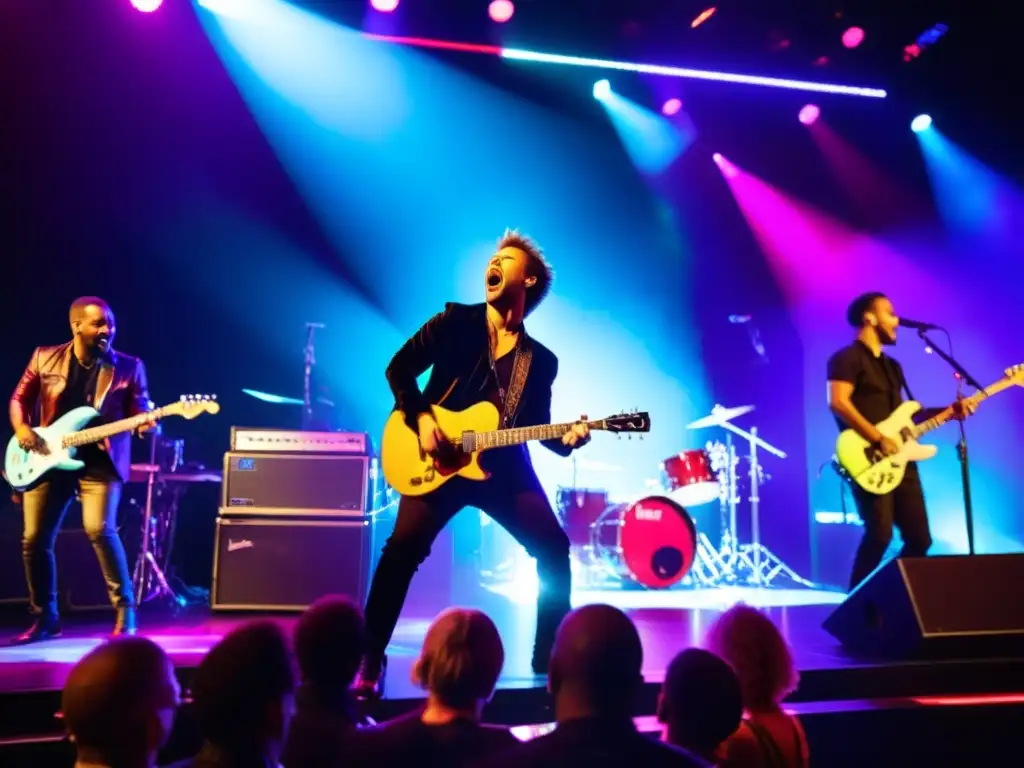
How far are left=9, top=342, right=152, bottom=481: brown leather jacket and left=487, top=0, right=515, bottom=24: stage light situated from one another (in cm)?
502

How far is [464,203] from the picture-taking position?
9.45 meters

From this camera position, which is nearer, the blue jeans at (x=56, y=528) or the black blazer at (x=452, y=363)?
the black blazer at (x=452, y=363)

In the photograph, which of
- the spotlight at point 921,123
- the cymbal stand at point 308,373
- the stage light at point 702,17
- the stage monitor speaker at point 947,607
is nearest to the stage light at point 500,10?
the stage light at point 702,17

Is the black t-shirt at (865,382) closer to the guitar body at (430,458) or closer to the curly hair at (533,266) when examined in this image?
the curly hair at (533,266)

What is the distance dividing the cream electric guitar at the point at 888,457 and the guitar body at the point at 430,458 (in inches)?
115

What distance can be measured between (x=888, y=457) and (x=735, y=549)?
11.6 feet

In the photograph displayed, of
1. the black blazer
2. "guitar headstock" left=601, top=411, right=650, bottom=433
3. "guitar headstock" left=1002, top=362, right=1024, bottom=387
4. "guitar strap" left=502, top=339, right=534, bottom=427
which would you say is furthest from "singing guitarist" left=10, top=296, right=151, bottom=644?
"guitar headstock" left=1002, top=362, right=1024, bottom=387

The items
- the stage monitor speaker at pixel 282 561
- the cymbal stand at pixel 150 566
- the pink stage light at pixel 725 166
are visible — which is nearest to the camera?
the stage monitor speaker at pixel 282 561

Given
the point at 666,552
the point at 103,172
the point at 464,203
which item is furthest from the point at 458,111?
the point at 666,552

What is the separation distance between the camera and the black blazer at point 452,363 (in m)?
3.83

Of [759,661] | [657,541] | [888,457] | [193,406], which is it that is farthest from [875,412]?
[193,406]

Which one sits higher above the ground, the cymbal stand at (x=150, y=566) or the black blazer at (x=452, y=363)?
the black blazer at (x=452, y=363)

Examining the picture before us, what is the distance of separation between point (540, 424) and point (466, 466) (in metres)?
0.51

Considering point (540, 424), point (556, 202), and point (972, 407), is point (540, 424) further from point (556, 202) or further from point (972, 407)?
point (556, 202)
